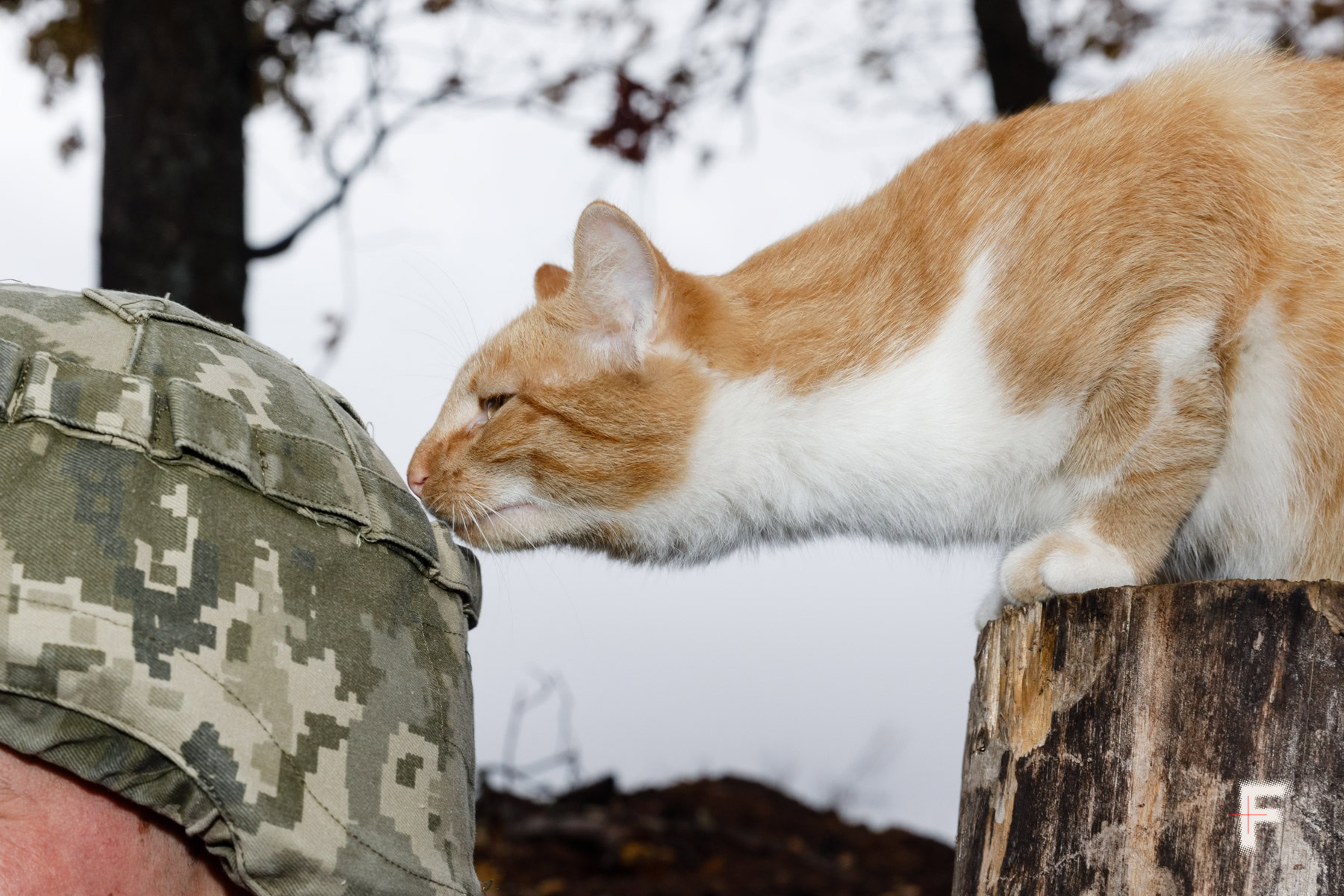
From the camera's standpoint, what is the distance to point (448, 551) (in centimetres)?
220

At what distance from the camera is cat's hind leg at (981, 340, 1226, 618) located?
2.21 metres

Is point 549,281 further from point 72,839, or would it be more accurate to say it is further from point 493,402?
point 72,839

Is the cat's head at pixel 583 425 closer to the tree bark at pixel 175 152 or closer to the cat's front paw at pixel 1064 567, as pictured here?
the cat's front paw at pixel 1064 567

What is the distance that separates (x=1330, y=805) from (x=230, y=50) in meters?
4.45

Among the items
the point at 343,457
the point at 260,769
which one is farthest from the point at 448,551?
the point at 260,769

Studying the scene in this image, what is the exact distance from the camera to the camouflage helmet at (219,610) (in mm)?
1660

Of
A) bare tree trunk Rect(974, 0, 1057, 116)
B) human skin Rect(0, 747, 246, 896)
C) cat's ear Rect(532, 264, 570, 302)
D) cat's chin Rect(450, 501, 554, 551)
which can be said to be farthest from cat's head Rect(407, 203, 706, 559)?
bare tree trunk Rect(974, 0, 1057, 116)

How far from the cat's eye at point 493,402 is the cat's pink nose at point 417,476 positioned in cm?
17

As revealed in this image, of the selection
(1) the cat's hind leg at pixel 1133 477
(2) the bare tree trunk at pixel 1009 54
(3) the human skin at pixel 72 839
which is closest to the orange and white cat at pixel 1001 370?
(1) the cat's hind leg at pixel 1133 477

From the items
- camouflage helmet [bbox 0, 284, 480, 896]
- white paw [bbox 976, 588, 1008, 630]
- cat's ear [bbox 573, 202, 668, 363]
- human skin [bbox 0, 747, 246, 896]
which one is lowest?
human skin [bbox 0, 747, 246, 896]

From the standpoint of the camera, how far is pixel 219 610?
69.4 inches

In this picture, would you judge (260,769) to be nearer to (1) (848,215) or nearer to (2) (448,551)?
(2) (448,551)

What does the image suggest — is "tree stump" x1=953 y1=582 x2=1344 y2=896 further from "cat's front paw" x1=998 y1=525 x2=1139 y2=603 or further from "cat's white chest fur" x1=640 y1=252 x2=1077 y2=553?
"cat's white chest fur" x1=640 y1=252 x2=1077 y2=553

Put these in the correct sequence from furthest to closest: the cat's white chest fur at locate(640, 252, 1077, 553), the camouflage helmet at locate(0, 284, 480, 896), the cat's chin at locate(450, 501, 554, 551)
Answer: the cat's chin at locate(450, 501, 554, 551) < the cat's white chest fur at locate(640, 252, 1077, 553) < the camouflage helmet at locate(0, 284, 480, 896)
